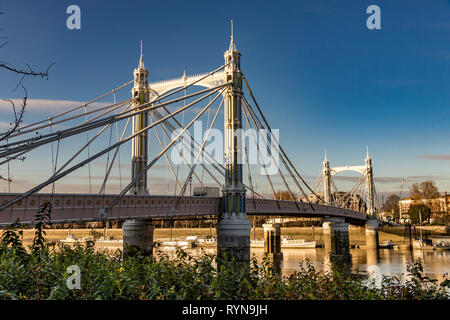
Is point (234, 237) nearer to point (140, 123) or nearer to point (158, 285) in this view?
point (140, 123)

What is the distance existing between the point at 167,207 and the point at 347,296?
21579mm

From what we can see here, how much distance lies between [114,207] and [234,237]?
38.0 ft

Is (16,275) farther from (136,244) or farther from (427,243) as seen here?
(427,243)

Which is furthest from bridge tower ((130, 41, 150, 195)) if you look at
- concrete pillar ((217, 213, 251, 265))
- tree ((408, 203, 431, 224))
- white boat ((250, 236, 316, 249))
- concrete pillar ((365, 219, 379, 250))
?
tree ((408, 203, 431, 224))

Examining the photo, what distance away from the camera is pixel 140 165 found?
36000 millimetres

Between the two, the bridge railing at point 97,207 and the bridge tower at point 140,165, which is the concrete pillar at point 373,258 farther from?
the bridge tower at point 140,165

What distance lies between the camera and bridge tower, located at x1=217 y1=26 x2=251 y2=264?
3288 centimetres

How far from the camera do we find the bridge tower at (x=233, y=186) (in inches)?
1294

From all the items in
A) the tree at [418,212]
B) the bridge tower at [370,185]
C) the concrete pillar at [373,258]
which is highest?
the bridge tower at [370,185]

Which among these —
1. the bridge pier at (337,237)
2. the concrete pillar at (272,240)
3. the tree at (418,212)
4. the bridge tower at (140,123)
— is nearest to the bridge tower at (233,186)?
the bridge tower at (140,123)

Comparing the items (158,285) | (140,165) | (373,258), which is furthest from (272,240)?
(158,285)

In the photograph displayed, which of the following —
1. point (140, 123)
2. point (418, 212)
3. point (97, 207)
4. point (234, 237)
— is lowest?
point (234, 237)

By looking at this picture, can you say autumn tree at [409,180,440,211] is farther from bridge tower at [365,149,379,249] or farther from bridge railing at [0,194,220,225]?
bridge railing at [0,194,220,225]

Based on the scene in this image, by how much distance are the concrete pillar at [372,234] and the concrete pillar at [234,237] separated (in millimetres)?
50303
